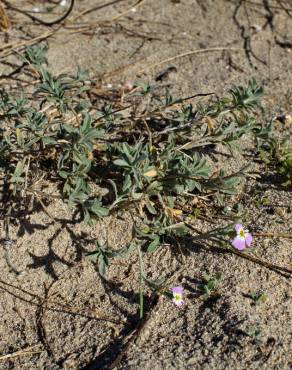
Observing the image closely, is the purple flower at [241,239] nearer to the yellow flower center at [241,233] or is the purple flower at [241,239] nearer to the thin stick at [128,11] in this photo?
the yellow flower center at [241,233]

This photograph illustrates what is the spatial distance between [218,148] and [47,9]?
62.1 inches

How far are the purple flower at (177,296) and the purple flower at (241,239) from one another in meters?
0.28

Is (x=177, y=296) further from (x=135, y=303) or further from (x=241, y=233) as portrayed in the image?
(x=241, y=233)

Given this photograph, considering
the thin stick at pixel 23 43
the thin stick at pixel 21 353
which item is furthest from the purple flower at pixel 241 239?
the thin stick at pixel 23 43

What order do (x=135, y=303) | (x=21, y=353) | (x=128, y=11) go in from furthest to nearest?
(x=128, y=11), (x=135, y=303), (x=21, y=353)

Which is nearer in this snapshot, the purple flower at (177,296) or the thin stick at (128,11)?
the purple flower at (177,296)

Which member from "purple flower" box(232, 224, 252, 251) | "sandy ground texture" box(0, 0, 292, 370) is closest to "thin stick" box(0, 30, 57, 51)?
"sandy ground texture" box(0, 0, 292, 370)

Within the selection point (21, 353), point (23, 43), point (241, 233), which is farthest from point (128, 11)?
point (21, 353)

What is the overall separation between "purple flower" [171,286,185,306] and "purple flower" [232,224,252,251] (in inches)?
11.2

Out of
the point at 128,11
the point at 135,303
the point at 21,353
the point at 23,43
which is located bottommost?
the point at 21,353

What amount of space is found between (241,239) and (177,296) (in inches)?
13.7

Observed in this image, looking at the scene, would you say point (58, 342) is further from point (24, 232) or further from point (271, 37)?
point (271, 37)

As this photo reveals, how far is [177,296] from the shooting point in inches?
89.4

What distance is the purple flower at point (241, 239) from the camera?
2.33 m
